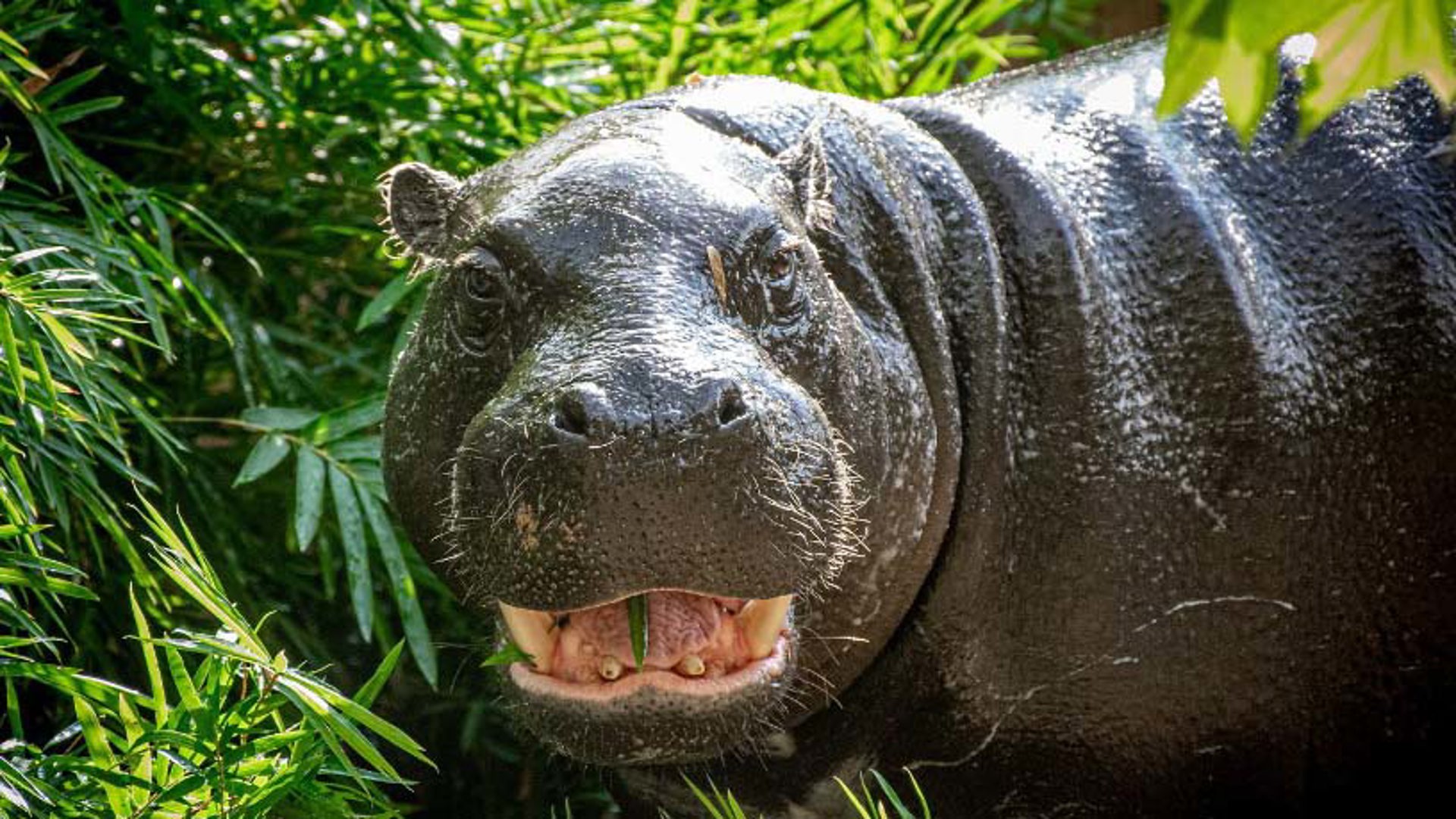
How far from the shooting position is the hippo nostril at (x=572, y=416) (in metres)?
1.73

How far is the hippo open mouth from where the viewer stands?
6.23ft

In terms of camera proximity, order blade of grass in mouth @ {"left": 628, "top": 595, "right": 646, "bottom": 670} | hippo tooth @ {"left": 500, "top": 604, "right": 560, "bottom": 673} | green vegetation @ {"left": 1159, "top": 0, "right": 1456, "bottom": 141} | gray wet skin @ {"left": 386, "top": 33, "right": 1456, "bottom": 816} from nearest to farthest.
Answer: green vegetation @ {"left": 1159, "top": 0, "right": 1456, "bottom": 141} → blade of grass in mouth @ {"left": 628, "top": 595, "right": 646, "bottom": 670} → hippo tooth @ {"left": 500, "top": 604, "right": 560, "bottom": 673} → gray wet skin @ {"left": 386, "top": 33, "right": 1456, "bottom": 816}

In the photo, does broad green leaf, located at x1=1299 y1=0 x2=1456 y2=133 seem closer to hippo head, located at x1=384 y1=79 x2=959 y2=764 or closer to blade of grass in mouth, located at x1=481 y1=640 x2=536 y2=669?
hippo head, located at x1=384 y1=79 x2=959 y2=764

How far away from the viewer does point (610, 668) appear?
1.91m

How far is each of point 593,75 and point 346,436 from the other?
2.99 ft

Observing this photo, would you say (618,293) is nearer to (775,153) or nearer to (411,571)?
(775,153)

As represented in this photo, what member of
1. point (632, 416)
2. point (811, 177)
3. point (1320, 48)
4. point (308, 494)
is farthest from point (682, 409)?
point (308, 494)

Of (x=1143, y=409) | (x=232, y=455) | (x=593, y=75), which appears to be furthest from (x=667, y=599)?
(x=593, y=75)

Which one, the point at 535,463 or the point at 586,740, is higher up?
the point at 535,463

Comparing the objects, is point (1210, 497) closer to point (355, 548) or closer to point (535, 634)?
point (535, 634)

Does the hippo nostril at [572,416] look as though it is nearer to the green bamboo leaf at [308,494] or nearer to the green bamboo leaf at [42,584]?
the green bamboo leaf at [42,584]

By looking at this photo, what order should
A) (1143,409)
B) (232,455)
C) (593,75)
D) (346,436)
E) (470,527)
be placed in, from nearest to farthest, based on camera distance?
(470,527)
(1143,409)
(346,436)
(232,455)
(593,75)

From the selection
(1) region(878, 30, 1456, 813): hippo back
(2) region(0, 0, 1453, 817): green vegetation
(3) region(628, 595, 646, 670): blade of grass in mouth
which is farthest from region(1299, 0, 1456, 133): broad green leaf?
(2) region(0, 0, 1453, 817): green vegetation

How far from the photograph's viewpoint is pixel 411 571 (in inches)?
127
